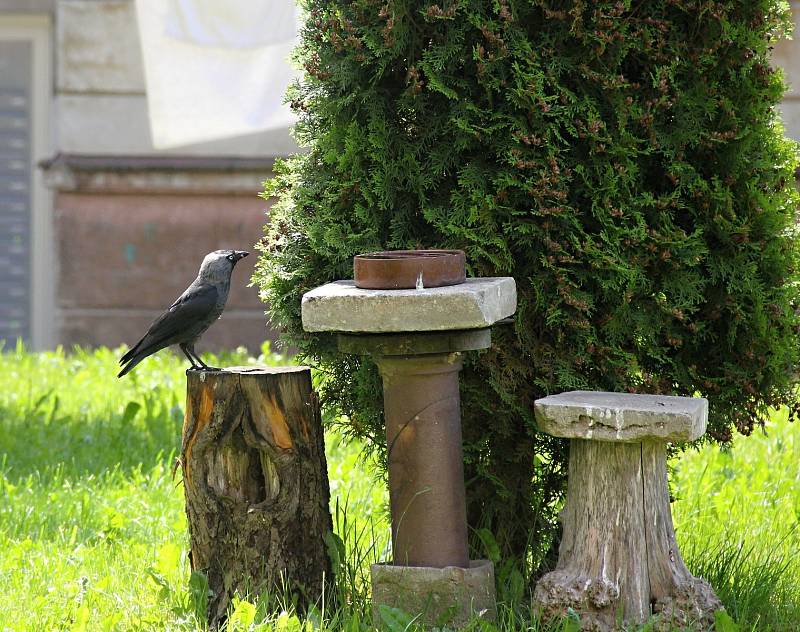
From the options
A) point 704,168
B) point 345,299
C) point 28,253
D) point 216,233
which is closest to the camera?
point 345,299

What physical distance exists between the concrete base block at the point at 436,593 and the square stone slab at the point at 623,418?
0.56 meters

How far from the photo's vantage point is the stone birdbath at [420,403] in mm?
3488

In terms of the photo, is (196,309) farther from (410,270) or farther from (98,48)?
(98,48)

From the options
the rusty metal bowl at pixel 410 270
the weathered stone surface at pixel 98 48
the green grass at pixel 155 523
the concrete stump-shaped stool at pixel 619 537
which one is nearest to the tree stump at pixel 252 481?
the green grass at pixel 155 523

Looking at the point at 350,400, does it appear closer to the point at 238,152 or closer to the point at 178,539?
the point at 178,539

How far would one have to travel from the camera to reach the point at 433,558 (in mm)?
3713

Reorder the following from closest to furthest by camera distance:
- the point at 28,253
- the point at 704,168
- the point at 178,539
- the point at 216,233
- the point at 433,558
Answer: the point at 433,558, the point at 704,168, the point at 178,539, the point at 216,233, the point at 28,253

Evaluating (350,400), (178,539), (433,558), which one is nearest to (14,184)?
(178,539)

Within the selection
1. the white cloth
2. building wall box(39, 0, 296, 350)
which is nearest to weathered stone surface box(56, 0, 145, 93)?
building wall box(39, 0, 296, 350)

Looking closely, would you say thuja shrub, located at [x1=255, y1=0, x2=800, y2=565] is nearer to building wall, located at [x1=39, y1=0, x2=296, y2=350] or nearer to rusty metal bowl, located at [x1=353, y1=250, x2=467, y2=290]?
rusty metal bowl, located at [x1=353, y1=250, x2=467, y2=290]

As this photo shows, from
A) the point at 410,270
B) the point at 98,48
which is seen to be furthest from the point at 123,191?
the point at 410,270

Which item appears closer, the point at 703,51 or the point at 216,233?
the point at 703,51

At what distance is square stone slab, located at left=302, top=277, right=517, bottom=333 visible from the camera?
11.1 ft

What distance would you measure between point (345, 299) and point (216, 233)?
6.01m
